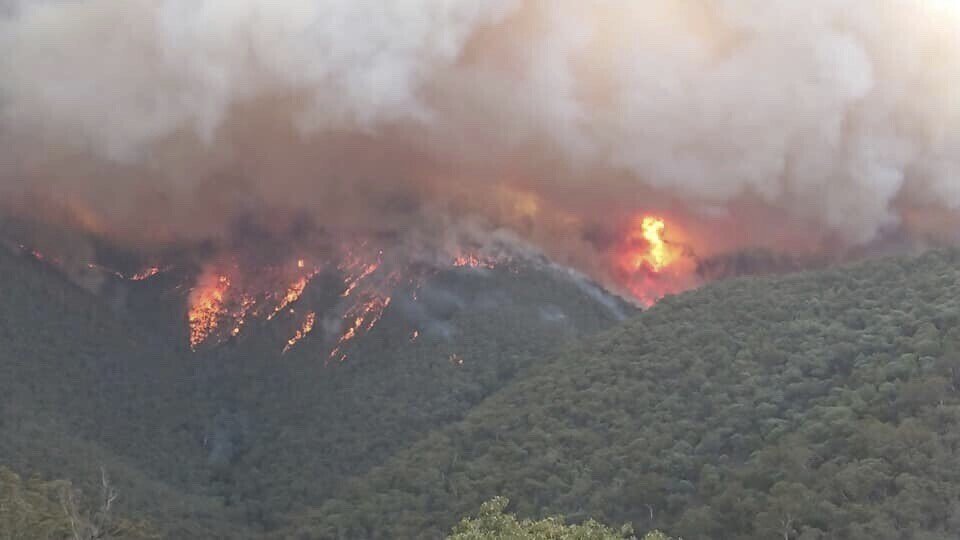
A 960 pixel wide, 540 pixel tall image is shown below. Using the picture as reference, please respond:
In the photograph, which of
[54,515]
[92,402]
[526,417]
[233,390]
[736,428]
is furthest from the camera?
[233,390]

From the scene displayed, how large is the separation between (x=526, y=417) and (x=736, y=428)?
22.2m

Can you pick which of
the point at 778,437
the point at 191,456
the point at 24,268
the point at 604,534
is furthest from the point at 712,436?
the point at 24,268

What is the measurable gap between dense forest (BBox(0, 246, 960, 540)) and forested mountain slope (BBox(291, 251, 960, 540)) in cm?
18

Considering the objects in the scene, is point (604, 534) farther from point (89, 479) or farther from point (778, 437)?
point (89, 479)

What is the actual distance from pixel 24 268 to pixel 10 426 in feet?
162

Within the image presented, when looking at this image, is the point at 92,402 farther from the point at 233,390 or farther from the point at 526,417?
the point at 526,417

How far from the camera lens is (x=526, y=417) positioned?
88.9 metres

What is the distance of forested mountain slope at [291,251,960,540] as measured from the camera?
56.8 m

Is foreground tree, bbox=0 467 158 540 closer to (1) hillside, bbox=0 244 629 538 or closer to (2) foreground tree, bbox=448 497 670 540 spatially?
(1) hillside, bbox=0 244 629 538

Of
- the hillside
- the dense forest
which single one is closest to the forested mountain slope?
the dense forest

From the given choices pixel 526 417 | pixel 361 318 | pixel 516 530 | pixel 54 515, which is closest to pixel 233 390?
pixel 361 318

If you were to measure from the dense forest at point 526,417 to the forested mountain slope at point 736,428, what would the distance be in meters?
0.18

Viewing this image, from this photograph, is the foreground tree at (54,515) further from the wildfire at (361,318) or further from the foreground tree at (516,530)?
the wildfire at (361,318)

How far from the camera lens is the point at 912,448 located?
57000mm
